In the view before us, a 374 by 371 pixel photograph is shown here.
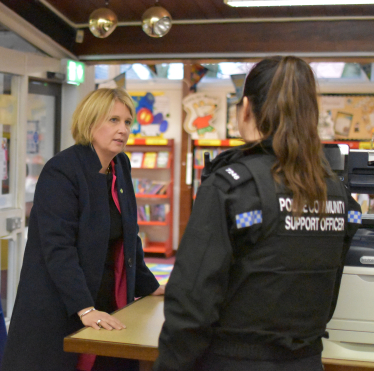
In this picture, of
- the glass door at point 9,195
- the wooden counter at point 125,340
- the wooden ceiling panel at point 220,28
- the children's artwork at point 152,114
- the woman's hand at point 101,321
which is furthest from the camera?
the children's artwork at point 152,114

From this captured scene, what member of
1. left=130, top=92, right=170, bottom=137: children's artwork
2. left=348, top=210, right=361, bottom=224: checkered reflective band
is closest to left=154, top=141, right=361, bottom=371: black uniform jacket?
left=348, top=210, right=361, bottom=224: checkered reflective band

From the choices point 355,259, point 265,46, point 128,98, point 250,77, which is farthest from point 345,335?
point 265,46

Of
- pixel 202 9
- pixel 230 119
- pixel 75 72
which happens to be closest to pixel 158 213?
pixel 230 119

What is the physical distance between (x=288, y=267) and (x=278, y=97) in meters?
0.38

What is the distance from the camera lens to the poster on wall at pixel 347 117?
723cm

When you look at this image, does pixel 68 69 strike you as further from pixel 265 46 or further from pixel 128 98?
pixel 128 98

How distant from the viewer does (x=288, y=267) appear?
3.58 ft

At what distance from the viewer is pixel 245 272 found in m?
1.08

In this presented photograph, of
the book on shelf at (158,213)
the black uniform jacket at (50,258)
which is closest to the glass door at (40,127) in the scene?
the black uniform jacket at (50,258)

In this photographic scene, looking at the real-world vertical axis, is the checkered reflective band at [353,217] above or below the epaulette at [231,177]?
below

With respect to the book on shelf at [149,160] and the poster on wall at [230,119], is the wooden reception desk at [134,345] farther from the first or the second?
the poster on wall at [230,119]

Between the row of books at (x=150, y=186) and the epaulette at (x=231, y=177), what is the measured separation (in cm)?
655

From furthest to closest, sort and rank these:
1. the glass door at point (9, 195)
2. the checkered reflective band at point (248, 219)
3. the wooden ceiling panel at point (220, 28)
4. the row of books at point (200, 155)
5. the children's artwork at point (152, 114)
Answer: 1. the children's artwork at point (152, 114)
2. the row of books at point (200, 155)
3. the wooden ceiling panel at point (220, 28)
4. the glass door at point (9, 195)
5. the checkered reflective band at point (248, 219)

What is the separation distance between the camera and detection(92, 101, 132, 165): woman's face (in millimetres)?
1907
